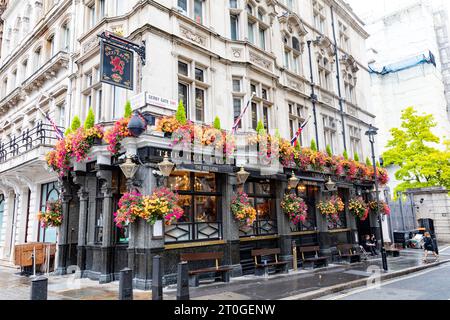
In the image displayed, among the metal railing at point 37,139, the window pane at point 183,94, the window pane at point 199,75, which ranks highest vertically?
the window pane at point 199,75

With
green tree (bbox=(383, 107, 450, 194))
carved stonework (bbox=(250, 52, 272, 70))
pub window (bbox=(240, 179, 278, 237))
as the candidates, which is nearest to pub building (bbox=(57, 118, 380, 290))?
pub window (bbox=(240, 179, 278, 237))

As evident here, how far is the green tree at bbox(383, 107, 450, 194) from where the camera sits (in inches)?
1025

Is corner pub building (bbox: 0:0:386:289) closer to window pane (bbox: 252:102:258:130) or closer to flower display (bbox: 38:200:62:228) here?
window pane (bbox: 252:102:258:130)

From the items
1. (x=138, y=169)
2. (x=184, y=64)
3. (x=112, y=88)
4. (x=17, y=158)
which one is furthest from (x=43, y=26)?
(x=138, y=169)

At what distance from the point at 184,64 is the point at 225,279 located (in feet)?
27.1

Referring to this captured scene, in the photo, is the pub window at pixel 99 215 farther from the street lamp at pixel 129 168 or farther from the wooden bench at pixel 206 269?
the wooden bench at pixel 206 269

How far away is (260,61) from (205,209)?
777 cm

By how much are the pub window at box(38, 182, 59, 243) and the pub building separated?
99.4 inches

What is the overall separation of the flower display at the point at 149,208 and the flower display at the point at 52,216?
15.6 ft

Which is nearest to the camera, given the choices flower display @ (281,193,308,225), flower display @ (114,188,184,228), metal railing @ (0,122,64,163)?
flower display @ (114,188,184,228)

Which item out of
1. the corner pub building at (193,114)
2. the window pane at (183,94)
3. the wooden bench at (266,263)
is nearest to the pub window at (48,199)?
the corner pub building at (193,114)

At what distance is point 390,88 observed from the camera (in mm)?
46219

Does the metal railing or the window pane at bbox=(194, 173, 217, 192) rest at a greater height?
the metal railing

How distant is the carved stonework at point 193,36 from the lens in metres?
13.8
